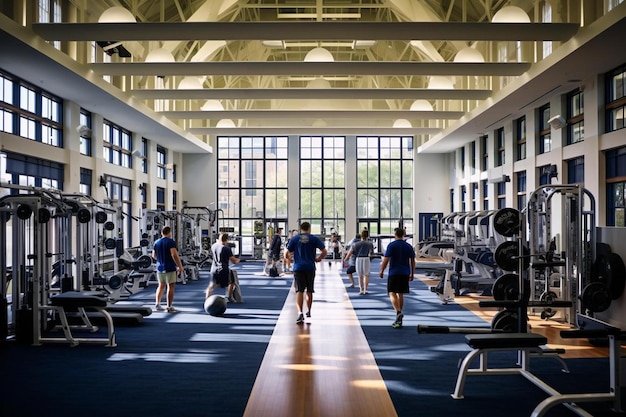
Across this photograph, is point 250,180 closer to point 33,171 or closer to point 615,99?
point 33,171

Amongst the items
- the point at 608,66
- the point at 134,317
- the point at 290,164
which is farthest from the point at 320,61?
the point at 290,164

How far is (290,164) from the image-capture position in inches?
912

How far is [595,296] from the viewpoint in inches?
281

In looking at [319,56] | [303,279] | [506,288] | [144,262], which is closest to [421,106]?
[319,56]

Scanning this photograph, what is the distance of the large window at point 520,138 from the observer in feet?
49.1

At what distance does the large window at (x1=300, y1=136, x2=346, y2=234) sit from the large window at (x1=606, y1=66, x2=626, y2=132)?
13.7 meters

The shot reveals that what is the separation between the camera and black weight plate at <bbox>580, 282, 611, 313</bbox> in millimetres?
7141

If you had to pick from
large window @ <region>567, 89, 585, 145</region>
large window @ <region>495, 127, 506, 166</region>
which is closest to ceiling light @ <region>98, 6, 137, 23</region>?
large window @ <region>567, 89, 585, 145</region>

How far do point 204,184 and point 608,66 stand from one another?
1653 cm

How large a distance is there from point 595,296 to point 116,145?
43.8ft

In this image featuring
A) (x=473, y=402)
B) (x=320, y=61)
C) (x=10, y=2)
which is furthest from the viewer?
(x=320, y=61)

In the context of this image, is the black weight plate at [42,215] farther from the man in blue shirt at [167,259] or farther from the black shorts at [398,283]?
the black shorts at [398,283]

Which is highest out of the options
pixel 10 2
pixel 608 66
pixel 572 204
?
pixel 10 2

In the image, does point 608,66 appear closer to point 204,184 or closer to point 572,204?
point 572,204
